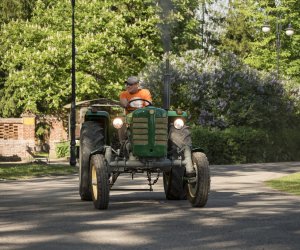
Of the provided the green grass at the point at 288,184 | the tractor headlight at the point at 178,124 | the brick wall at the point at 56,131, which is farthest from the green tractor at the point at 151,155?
the brick wall at the point at 56,131

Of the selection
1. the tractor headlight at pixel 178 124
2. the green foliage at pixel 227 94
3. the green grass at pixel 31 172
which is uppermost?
the green foliage at pixel 227 94

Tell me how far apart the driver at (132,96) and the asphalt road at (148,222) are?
68.2 inches

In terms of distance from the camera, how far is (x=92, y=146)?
584 inches

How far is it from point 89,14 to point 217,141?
1773 centimetres

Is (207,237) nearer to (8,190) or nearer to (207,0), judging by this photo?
(8,190)

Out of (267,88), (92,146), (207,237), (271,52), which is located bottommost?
(207,237)

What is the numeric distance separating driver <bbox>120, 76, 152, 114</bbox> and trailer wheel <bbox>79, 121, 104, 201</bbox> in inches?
37.0

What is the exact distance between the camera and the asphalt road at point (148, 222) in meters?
9.35

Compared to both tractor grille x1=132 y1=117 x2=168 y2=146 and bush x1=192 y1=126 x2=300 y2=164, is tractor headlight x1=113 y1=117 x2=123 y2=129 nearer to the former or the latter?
tractor grille x1=132 y1=117 x2=168 y2=146

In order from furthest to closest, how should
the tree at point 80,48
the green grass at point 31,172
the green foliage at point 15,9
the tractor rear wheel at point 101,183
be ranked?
1. the green foliage at point 15,9
2. the tree at point 80,48
3. the green grass at point 31,172
4. the tractor rear wheel at point 101,183

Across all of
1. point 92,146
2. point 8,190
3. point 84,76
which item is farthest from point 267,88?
point 92,146

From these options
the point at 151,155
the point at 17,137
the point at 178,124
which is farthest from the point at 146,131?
the point at 17,137

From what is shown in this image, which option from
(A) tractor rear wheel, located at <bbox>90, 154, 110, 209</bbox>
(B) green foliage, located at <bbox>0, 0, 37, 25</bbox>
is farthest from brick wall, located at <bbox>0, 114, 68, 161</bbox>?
(A) tractor rear wheel, located at <bbox>90, 154, 110, 209</bbox>

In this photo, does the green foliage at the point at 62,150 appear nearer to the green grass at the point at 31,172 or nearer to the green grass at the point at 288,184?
the green grass at the point at 31,172
